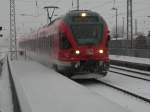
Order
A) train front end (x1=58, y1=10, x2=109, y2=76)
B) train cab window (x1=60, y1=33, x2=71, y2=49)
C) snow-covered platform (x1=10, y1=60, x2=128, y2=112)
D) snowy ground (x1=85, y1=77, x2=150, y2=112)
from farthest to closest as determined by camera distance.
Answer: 1. train cab window (x1=60, y1=33, x2=71, y2=49)
2. train front end (x1=58, y1=10, x2=109, y2=76)
3. snowy ground (x1=85, y1=77, x2=150, y2=112)
4. snow-covered platform (x1=10, y1=60, x2=128, y2=112)

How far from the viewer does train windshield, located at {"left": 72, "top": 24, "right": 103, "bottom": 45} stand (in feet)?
60.6

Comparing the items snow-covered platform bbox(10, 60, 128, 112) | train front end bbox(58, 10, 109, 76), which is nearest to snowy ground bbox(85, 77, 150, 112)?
snow-covered platform bbox(10, 60, 128, 112)

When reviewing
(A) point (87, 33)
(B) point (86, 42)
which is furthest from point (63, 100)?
(A) point (87, 33)

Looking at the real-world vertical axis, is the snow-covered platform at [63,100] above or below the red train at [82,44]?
below

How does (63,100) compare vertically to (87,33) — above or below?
below

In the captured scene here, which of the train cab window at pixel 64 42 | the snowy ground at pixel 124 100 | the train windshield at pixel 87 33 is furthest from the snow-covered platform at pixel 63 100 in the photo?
the train windshield at pixel 87 33

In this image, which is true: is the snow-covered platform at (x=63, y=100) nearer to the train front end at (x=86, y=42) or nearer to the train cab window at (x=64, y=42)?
the train front end at (x=86, y=42)

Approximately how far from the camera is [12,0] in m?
39.2

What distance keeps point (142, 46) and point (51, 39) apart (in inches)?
948

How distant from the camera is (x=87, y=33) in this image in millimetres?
18641

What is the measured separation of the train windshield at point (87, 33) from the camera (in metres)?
18.5

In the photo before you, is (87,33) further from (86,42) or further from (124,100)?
(124,100)

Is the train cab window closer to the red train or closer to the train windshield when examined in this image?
the red train

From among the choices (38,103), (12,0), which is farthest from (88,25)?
(12,0)
